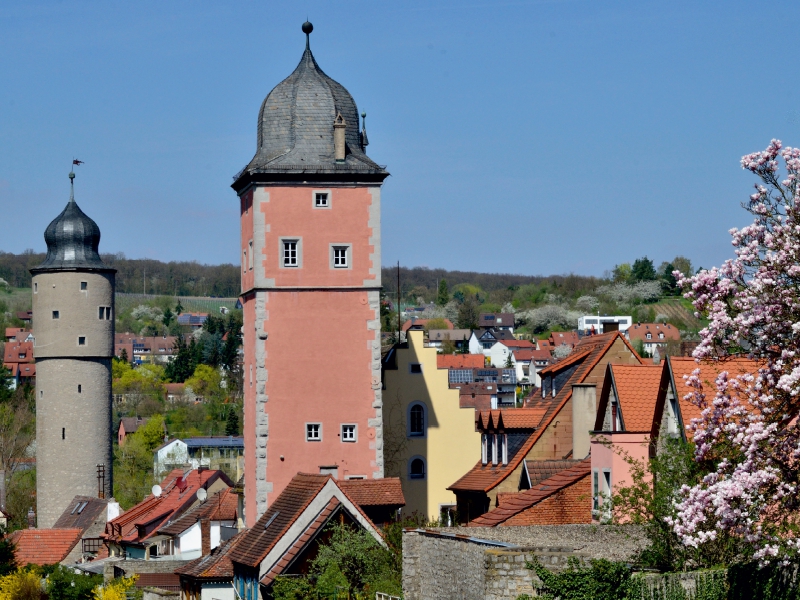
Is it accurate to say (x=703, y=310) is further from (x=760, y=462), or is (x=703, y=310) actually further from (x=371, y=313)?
(x=371, y=313)

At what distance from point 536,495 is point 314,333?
1168 cm

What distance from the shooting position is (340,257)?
38.8 metres

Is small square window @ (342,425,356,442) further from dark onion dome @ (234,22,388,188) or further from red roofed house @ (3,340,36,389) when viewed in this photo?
red roofed house @ (3,340,36,389)

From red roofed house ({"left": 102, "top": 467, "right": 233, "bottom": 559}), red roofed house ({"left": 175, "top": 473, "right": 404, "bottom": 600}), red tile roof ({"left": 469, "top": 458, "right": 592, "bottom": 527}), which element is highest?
red tile roof ({"left": 469, "top": 458, "right": 592, "bottom": 527})

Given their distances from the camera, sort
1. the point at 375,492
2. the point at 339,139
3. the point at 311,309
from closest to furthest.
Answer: the point at 375,492, the point at 311,309, the point at 339,139

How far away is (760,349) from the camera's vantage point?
14.7 meters

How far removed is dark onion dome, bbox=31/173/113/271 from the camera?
75.8 m

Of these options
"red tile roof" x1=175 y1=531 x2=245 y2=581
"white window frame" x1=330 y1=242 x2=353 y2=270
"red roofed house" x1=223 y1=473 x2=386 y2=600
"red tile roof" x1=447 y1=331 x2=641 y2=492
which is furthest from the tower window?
"red roofed house" x1=223 y1=473 x2=386 y2=600

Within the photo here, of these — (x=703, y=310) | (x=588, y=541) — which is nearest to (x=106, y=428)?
(x=588, y=541)

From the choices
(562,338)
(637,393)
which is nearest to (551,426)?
(637,393)

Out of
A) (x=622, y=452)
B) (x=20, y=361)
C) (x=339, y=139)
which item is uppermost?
(x=339, y=139)

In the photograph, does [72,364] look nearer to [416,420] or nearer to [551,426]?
[416,420]

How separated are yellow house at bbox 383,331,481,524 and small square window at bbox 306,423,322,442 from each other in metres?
4.81

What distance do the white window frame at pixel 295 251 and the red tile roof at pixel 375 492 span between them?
18.8 ft
